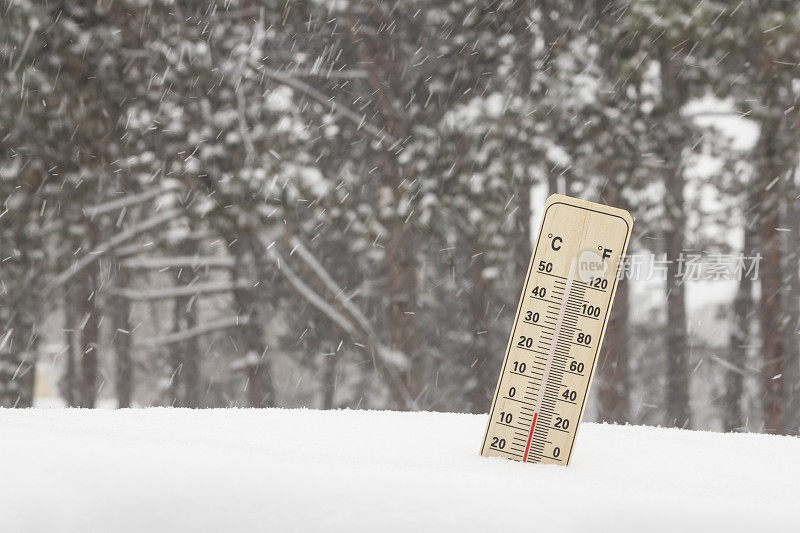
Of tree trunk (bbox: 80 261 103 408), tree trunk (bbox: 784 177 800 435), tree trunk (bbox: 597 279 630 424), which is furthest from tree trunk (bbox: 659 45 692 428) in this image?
tree trunk (bbox: 80 261 103 408)

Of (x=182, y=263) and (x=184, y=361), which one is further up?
(x=182, y=263)

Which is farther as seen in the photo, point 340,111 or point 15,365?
point 340,111

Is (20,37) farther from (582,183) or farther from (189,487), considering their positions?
(189,487)

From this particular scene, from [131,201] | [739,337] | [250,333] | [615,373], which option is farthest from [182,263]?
[739,337]

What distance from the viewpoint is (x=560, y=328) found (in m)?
2.25

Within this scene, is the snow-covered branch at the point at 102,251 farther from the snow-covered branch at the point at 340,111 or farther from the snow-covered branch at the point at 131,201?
the snow-covered branch at the point at 340,111

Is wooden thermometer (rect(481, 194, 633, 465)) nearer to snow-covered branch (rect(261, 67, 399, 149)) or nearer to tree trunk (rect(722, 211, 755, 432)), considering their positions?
snow-covered branch (rect(261, 67, 399, 149))

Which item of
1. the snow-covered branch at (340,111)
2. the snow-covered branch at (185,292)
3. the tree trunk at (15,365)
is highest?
the snow-covered branch at (340,111)

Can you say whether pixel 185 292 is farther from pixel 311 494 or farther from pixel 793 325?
pixel 311 494

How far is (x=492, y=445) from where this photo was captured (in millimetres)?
2275

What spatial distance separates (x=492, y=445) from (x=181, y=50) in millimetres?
7346

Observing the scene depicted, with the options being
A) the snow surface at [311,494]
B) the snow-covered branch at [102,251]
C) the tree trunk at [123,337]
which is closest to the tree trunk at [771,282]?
the snow-covered branch at [102,251]

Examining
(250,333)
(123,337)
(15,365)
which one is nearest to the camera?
(15,365)

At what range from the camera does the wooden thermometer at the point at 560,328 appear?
88.3 inches
